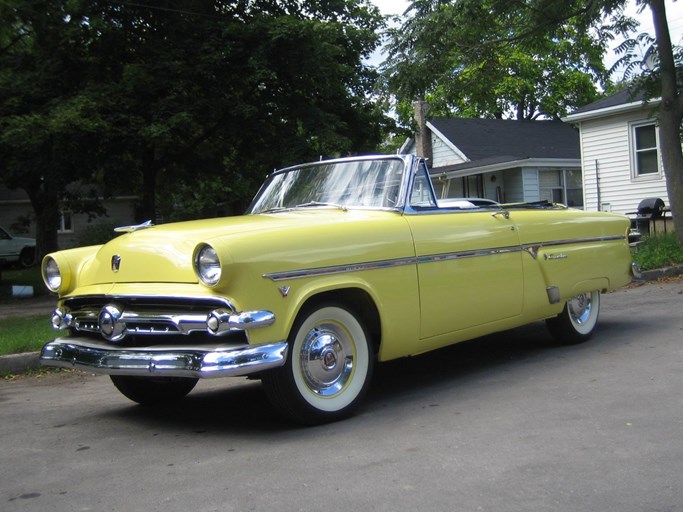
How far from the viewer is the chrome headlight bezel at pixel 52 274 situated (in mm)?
5012

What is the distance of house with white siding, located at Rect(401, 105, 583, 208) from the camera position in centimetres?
2475

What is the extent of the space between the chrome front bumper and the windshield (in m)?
1.70

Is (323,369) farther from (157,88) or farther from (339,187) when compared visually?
(157,88)

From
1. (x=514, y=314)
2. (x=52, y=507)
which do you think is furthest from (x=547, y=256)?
(x=52, y=507)

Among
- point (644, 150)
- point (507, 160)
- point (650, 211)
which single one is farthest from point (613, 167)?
point (507, 160)

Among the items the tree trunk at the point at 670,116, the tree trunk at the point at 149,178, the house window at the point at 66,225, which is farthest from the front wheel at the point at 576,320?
the house window at the point at 66,225

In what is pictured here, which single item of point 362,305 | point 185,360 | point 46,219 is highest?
point 46,219

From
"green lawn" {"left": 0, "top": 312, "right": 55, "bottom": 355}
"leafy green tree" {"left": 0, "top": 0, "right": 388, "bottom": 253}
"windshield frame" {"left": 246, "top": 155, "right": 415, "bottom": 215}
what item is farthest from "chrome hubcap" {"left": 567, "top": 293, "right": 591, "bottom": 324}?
"leafy green tree" {"left": 0, "top": 0, "right": 388, "bottom": 253}

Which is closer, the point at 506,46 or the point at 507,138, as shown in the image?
the point at 506,46

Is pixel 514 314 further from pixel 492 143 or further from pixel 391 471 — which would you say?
pixel 492 143

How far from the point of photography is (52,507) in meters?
3.40

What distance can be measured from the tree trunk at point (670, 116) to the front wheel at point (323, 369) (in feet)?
36.4

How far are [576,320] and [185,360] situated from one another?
4180 millimetres

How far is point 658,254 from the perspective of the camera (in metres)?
12.8
